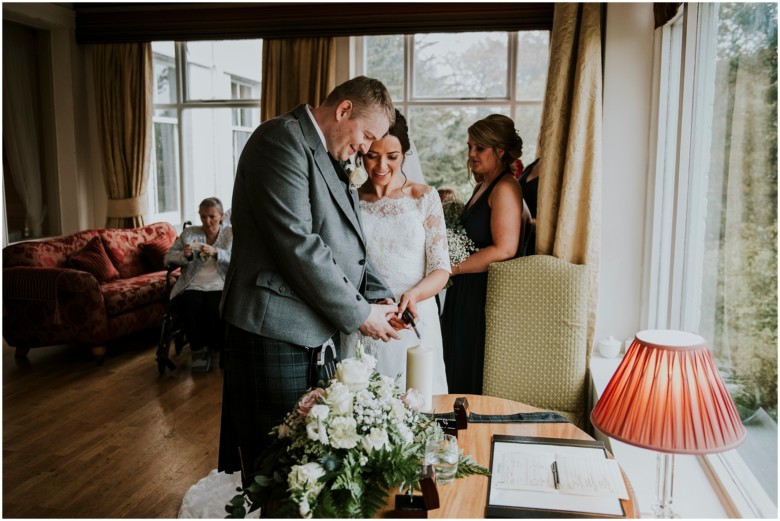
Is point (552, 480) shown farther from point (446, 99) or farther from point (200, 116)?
point (200, 116)

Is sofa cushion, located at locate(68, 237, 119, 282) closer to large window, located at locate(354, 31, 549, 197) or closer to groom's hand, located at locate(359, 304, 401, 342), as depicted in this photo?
large window, located at locate(354, 31, 549, 197)

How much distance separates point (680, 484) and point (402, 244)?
3.88 feet

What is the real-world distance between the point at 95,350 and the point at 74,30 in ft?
13.0

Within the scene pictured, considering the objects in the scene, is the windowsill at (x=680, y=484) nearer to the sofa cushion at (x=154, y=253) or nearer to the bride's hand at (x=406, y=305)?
the bride's hand at (x=406, y=305)

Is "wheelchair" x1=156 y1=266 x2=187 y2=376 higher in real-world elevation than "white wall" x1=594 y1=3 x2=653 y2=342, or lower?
lower

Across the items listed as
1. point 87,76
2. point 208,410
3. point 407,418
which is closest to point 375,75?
point 87,76

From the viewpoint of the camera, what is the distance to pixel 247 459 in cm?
194

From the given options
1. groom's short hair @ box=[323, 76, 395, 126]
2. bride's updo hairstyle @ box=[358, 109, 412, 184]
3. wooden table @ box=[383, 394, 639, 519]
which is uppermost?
groom's short hair @ box=[323, 76, 395, 126]

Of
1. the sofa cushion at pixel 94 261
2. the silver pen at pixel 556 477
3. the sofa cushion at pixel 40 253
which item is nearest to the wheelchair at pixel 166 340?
the sofa cushion at pixel 94 261

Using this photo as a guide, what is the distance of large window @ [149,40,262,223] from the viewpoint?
706 cm

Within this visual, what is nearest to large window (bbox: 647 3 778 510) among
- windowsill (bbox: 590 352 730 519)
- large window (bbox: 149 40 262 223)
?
windowsill (bbox: 590 352 730 519)

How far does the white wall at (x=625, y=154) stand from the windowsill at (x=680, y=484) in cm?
80

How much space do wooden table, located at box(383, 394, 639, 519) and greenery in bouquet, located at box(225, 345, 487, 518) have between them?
105 mm

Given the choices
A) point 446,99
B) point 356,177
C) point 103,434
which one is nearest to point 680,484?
point 356,177
